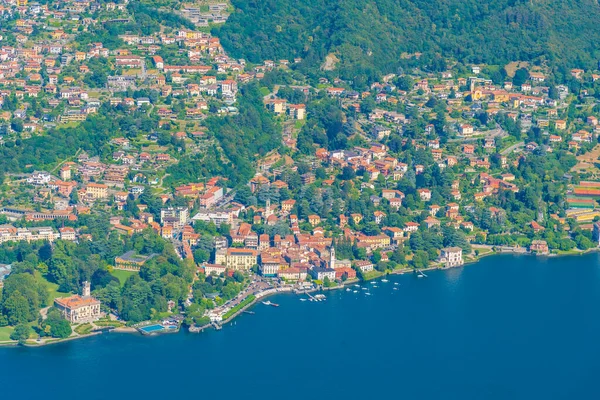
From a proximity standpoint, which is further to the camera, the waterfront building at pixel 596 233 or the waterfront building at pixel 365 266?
the waterfront building at pixel 596 233

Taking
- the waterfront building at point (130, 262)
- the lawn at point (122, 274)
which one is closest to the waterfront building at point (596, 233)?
the waterfront building at point (130, 262)

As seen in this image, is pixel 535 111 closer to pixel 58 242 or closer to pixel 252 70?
pixel 252 70

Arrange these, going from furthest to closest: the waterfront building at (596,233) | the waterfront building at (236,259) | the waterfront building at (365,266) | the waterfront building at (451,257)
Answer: the waterfront building at (596,233) < the waterfront building at (451,257) < the waterfront building at (365,266) < the waterfront building at (236,259)

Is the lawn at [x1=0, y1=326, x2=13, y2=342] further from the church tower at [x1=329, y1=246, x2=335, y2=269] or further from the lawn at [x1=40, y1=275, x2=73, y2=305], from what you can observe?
the church tower at [x1=329, y1=246, x2=335, y2=269]

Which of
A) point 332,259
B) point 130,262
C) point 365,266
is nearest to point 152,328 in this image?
point 130,262

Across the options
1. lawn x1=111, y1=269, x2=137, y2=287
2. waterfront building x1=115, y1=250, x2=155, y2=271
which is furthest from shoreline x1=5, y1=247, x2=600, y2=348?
waterfront building x1=115, y1=250, x2=155, y2=271

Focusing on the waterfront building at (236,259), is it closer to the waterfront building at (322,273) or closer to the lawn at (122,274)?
the waterfront building at (322,273)
